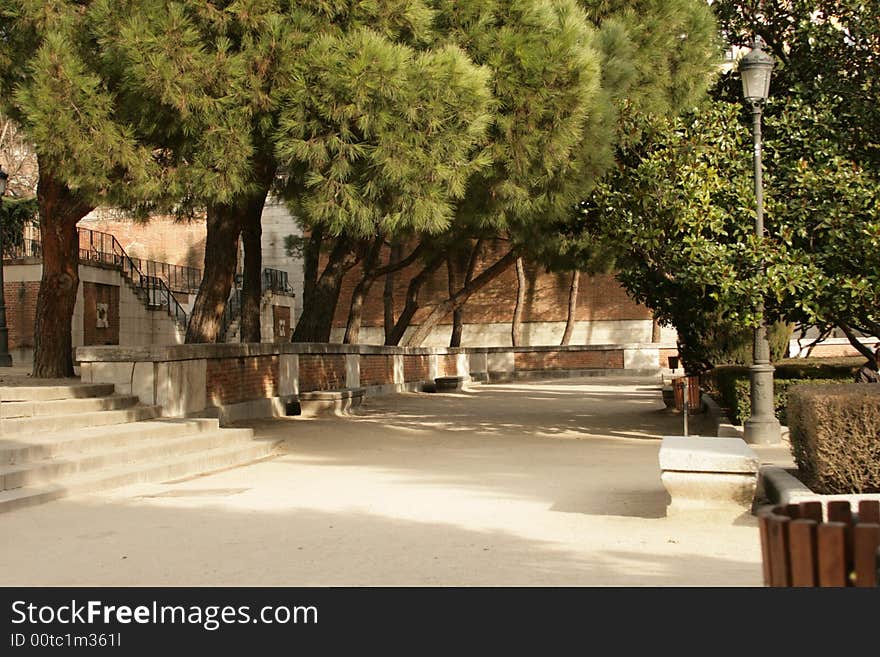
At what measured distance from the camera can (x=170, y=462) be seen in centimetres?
1079

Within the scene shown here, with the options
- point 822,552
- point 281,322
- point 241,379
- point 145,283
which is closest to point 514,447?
point 241,379

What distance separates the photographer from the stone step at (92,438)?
9.47 m

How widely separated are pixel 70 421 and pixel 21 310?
1709cm

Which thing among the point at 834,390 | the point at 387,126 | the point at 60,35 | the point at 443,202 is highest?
the point at 60,35

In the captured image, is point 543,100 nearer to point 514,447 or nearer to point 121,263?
point 514,447

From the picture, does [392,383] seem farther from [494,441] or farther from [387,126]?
[387,126]

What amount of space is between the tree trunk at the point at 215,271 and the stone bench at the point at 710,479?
911 centimetres

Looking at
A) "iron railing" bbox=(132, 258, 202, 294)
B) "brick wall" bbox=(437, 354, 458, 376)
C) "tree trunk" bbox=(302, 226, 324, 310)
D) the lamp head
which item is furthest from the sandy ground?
"iron railing" bbox=(132, 258, 202, 294)

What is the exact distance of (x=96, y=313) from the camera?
91.1ft

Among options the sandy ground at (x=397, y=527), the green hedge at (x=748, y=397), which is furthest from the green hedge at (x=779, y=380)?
the sandy ground at (x=397, y=527)

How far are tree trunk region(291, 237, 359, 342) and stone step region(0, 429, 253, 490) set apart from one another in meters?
8.44

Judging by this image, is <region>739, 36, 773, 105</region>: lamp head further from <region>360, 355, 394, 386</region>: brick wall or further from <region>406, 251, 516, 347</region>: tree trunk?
<region>360, 355, 394, 386</region>: brick wall
